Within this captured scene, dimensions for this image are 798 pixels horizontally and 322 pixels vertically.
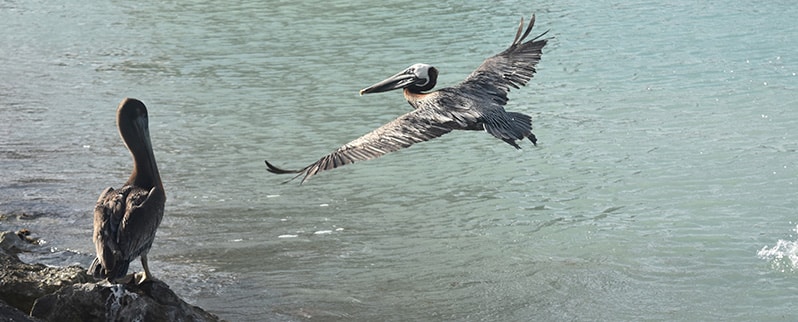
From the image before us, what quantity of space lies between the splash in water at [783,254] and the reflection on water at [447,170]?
2 cm

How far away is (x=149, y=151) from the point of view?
4.98 meters

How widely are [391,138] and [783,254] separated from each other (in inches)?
115

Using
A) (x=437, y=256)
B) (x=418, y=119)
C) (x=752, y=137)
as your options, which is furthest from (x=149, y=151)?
(x=752, y=137)

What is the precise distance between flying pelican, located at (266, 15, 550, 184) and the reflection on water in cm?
91

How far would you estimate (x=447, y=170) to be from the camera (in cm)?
935

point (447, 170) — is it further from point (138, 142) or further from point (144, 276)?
point (144, 276)

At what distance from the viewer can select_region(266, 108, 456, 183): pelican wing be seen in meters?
6.07

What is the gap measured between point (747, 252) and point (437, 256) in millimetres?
2159

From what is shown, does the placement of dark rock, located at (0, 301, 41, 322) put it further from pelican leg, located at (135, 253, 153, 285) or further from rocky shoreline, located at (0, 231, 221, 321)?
pelican leg, located at (135, 253, 153, 285)

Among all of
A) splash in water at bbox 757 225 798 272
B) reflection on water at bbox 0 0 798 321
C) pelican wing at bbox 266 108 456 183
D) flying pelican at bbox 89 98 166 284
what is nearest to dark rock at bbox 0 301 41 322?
flying pelican at bbox 89 98 166 284

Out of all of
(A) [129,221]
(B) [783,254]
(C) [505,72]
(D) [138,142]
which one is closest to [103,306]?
(A) [129,221]

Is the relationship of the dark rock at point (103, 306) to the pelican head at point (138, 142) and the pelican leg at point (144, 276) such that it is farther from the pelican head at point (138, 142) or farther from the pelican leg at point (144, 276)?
the pelican head at point (138, 142)

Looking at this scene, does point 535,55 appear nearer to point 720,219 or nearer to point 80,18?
point 720,219

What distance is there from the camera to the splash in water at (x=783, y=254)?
23.0 feet
